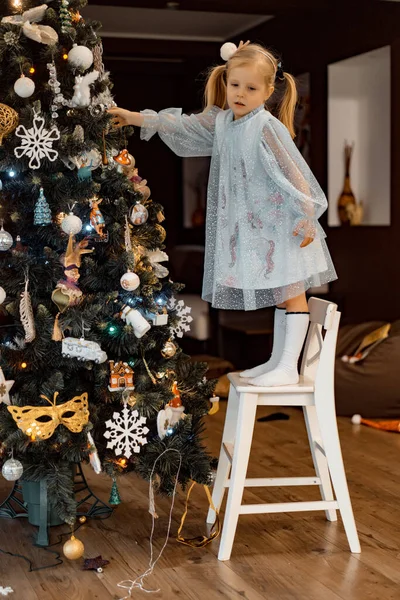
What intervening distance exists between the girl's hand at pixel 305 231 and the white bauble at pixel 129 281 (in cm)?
50

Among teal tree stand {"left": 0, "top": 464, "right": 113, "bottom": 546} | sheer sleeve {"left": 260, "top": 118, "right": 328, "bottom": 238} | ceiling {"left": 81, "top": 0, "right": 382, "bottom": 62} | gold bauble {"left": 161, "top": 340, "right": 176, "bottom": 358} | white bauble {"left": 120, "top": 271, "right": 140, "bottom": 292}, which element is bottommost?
teal tree stand {"left": 0, "top": 464, "right": 113, "bottom": 546}

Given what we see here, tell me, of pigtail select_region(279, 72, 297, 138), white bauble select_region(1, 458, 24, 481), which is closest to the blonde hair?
pigtail select_region(279, 72, 297, 138)

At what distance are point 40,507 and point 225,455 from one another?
0.62 meters

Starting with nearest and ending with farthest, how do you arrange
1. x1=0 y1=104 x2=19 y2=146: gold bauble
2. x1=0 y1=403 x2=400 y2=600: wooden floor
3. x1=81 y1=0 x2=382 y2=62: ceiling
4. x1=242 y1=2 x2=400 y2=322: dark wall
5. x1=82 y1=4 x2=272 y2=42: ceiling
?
x1=0 y1=403 x2=400 y2=600: wooden floor < x1=0 y1=104 x2=19 y2=146: gold bauble < x1=81 y1=0 x2=382 y2=62: ceiling < x1=242 y1=2 x2=400 y2=322: dark wall < x1=82 y1=4 x2=272 y2=42: ceiling

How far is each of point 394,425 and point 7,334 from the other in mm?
2231

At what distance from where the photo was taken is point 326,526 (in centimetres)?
290

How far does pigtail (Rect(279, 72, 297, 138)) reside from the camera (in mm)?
2729

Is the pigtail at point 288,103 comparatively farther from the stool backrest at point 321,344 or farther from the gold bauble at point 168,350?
the gold bauble at point 168,350

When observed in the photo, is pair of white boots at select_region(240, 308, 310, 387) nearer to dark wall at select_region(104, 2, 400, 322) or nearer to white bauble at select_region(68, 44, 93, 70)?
white bauble at select_region(68, 44, 93, 70)

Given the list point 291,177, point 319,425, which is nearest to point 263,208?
point 291,177

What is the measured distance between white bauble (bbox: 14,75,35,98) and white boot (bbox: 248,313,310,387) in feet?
3.37

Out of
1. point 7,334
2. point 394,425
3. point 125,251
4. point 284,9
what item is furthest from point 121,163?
point 284,9

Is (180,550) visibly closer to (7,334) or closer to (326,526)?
(326,526)

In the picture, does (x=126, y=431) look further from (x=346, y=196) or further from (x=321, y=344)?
(x=346, y=196)
